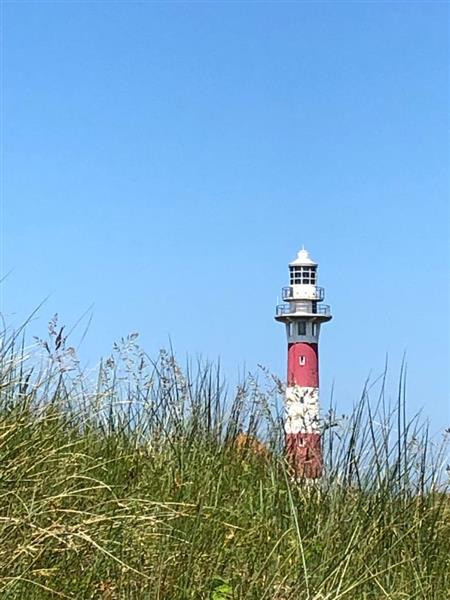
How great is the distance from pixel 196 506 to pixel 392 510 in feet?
2.52

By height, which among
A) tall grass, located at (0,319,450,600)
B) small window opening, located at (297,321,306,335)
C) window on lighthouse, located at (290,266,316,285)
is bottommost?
tall grass, located at (0,319,450,600)

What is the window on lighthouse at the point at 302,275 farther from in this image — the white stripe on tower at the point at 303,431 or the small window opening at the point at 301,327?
the white stripe on tower at the point at 303,431

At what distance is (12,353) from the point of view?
367cm

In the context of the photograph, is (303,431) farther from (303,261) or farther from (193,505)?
(303,261)

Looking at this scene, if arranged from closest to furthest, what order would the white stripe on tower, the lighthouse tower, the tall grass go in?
1. the tall grass
2. the white stripe on tower
3. the lighthouse tower

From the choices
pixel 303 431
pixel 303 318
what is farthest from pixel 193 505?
pixel 303 318

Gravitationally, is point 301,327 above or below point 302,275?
below

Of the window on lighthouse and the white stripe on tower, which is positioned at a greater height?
the window on lighthouse

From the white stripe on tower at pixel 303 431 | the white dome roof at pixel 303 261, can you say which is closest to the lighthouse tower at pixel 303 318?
the white dome roof at pixel 303 261

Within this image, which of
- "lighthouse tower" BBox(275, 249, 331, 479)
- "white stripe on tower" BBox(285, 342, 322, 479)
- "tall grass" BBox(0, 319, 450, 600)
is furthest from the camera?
"lighthouse tower" BBox(275, 249, 331, 479)

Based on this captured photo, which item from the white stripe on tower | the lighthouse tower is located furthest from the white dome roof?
the white stripe on tower

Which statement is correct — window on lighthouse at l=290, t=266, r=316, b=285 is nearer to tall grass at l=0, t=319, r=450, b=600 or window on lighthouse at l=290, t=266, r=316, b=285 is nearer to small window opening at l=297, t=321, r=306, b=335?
small window opening at l=297, t=321, r=306, b=335

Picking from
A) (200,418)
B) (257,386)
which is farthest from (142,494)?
(257,386)

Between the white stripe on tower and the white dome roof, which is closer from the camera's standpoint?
the white stripe on tower
